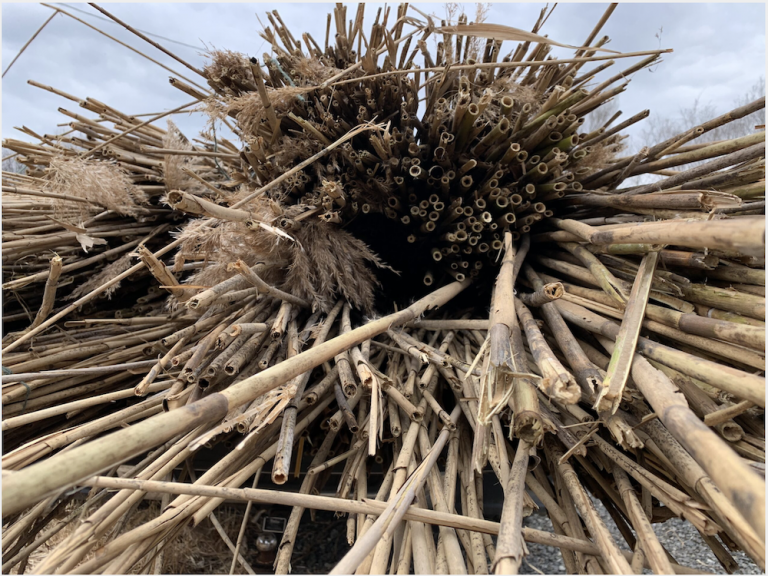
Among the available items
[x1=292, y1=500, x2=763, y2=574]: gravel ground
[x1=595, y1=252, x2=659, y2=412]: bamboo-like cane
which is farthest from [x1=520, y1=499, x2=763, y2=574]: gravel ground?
[x1=595, y1=252, x2=659, y2=412]: bamboo-like cane

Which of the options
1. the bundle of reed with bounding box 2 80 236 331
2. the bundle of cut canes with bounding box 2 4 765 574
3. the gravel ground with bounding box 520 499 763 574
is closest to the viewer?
the bundle of cut canes with bounding box 2 4 765 574

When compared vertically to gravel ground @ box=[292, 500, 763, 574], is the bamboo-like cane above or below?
above

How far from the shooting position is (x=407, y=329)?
0.93m

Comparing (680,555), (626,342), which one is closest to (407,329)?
(626,342)

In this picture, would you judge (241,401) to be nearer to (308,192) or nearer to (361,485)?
(361,485)

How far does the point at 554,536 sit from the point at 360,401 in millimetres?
391

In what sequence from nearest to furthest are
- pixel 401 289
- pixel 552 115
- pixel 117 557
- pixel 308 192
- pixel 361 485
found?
1. pixel 117 557
2. pixel 361 485
3. pixel 552 115
4. pixel 308 192
5. pixel 401 289

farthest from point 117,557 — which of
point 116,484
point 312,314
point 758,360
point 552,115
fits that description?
point 552,115

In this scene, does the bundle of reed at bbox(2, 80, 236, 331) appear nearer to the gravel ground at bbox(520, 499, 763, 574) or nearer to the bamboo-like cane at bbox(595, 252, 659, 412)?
the bamboo-like cane at bbox(595, 252, 659, 412)

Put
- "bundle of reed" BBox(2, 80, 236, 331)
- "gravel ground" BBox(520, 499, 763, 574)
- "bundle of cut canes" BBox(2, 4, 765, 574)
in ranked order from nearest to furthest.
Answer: "bundle of cut canes" BBox(2, 4, 765, 574) → "bundle of reed" BBox(2, 80, 236, 331) → "gravel ground" BBox(520, 499, 763, 574)

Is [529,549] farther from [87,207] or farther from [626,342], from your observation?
[87,207]

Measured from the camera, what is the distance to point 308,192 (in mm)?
969

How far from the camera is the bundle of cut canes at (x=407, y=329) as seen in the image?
0.48m

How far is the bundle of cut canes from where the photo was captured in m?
0.48
